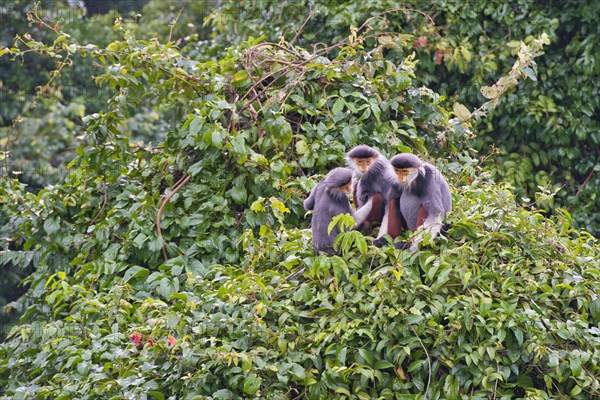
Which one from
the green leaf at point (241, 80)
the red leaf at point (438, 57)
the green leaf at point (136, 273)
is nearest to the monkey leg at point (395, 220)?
the green leaf at point (136, 273)

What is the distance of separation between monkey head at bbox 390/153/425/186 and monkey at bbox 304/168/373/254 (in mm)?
230

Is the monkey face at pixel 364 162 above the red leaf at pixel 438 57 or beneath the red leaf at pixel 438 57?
above

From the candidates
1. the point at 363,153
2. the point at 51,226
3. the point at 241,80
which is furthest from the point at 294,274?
the point at 51,226

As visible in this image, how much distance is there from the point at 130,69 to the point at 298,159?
3.98ft

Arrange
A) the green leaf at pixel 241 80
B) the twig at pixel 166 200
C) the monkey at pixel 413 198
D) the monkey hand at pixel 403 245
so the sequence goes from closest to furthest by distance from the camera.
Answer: the monkey hand at pixel 403 245 < the monkey at pixel 413 198 < the twig at pixel 166 200 < the green leaf at pixel 241 80

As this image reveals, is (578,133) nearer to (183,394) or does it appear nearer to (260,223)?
(260,223)

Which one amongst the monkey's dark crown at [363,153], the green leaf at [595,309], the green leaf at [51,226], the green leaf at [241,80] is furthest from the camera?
the green leaf at [51,226]

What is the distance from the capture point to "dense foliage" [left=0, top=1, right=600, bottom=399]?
13.4 feet

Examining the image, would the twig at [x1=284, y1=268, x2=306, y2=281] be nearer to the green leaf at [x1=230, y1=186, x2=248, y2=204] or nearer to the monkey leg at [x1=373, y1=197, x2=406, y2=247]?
the monkey leg at [x1=373, y1=197, x2=406, y2=247]

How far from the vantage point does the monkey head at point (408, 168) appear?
4.55 metres

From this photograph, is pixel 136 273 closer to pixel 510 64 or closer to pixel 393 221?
pixel 393 221

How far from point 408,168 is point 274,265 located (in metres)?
0.81

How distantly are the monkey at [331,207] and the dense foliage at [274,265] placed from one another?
0.12 m

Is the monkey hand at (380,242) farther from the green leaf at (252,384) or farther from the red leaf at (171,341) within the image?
the red leaf at (171,341)
